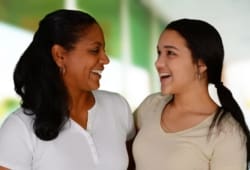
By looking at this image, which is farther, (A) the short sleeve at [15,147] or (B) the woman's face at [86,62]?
(B) the woman's face at [86,62]

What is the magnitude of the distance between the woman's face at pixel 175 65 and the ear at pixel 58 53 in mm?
318

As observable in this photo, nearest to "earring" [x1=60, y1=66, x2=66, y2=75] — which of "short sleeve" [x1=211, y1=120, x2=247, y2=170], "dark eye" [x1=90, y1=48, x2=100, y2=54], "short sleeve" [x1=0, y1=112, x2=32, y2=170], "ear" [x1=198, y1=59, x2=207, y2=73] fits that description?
"dark eye" [x1=90, y1=48, x2=100, y2=54]

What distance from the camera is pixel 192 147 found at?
1.57 meters

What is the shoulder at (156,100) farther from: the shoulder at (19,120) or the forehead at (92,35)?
the shoulder at (19,120)

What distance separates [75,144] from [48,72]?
0.25m

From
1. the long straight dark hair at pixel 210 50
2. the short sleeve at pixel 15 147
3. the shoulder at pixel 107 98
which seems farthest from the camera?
the shoulder at pixel 107 98

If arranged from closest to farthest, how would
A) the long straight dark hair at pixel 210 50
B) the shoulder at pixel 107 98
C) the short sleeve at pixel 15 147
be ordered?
1. the short sleeve at pixel 15 147
2. the long straight dark hair at pixel 210 50
3. the shoulder at pixel 107 98

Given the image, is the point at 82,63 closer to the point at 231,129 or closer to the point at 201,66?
the point at 201,66

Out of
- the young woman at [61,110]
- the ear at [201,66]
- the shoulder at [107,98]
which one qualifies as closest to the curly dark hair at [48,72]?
the young woman at [61,110]

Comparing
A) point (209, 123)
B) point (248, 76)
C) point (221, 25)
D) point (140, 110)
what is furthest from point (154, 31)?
point (209, 123)

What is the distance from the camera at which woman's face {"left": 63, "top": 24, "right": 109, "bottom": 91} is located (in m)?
1.62

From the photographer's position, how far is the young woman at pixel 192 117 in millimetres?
1532

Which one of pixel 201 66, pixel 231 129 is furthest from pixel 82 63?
pixel 231 129

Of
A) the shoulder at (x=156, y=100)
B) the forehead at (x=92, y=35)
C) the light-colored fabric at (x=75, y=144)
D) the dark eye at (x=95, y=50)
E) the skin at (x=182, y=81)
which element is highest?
the forehead at (x=92, y=35)
